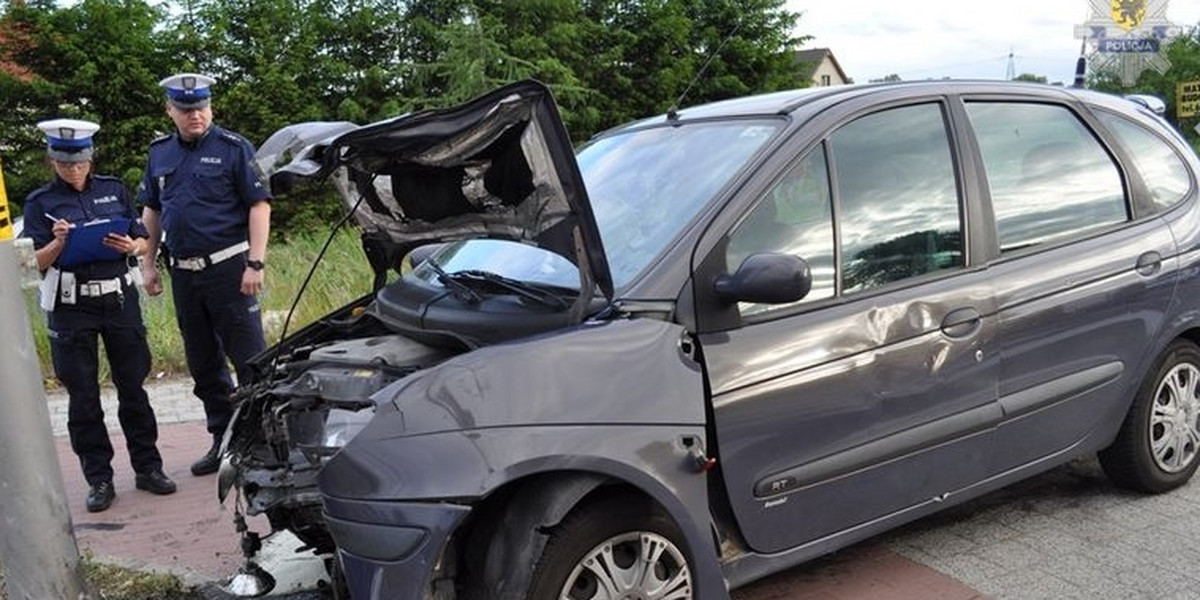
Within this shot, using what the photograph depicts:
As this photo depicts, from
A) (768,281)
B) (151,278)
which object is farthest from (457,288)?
(151,278)

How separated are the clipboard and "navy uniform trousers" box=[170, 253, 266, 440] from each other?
15.5 inches

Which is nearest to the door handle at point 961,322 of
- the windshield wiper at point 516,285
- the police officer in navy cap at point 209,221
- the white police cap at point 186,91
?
the windshield wiper at point 516,285

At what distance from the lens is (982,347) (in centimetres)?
352

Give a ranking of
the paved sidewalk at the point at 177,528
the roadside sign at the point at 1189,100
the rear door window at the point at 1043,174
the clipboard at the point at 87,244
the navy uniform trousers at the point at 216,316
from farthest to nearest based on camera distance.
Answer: the roadside sign at the point at 1189,100
the navy uniform trousers at the point at 216,316
the clipboard at the point at 87,244
the paved sidewalk at the point at 177,528
the rear door window at the point at 1043,174

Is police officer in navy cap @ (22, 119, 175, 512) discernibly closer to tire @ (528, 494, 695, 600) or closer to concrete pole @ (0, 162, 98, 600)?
concrete pole @ (0, 162, 98, 600)

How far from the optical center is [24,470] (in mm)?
3318

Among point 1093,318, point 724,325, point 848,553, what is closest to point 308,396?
point 724,325

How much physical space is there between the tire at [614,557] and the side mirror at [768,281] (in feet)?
2.22

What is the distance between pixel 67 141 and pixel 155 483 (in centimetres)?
175

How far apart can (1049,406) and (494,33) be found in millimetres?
15152

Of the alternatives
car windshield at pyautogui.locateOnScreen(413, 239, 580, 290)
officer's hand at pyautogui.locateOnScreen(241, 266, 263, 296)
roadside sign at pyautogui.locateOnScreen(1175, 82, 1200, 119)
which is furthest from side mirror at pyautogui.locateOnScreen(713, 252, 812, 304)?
roadside sign at pyautogui.locateOnScreen(1175, 82, 1200, 119)

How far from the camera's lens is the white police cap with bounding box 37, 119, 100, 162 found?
4.77 metres

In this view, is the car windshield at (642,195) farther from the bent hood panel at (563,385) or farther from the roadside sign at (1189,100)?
the roadside sign at (1189,100)

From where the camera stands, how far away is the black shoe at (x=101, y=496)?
4820 millimetres
